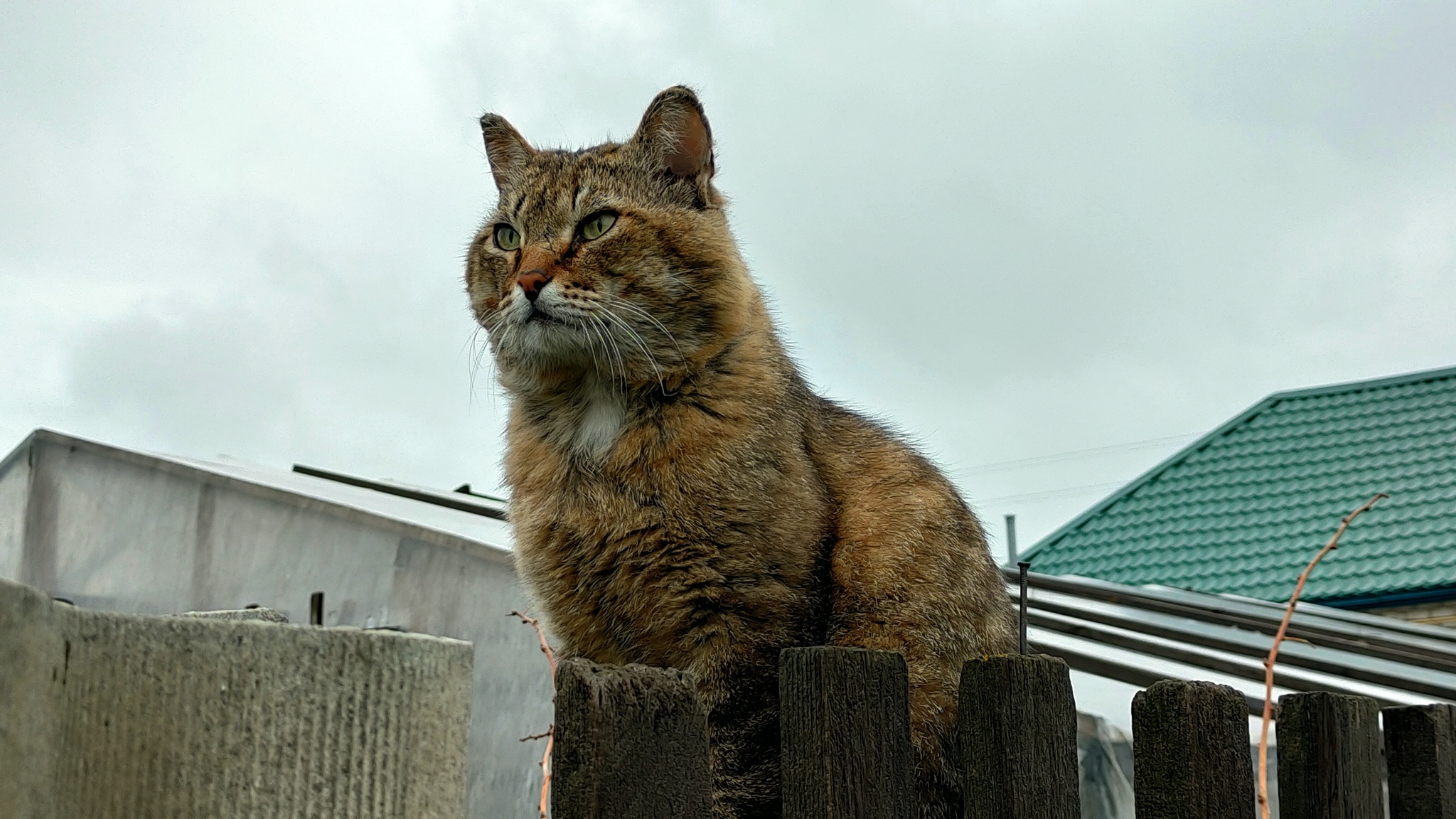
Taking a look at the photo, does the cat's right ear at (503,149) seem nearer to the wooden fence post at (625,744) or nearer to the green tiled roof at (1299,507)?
the wooden fence post at (625,744)

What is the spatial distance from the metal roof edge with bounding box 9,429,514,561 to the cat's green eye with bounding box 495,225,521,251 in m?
0.91

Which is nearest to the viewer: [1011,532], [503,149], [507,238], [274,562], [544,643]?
[544,643]

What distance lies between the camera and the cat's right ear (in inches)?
134

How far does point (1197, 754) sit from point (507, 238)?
204 centimetres

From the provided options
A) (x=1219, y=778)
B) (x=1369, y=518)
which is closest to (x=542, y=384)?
(x=1219, y=778)

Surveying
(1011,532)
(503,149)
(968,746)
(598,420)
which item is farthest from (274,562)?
(1011,532)

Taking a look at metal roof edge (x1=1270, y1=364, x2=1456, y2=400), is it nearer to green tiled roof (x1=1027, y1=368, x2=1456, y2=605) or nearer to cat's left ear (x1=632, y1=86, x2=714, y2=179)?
green tiled roof (x1=1027, y1=368, x2=1456, y2=605)

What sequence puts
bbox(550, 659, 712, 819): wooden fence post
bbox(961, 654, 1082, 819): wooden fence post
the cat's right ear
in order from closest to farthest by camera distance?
bbox(550, 659, 712, 819): wooden fence post
bbox(961, 654, 1082, 819): wooden fence post
the cat's right ear

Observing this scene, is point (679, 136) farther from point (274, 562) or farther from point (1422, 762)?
point (274, 562)

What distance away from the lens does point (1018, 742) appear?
6.00 feet

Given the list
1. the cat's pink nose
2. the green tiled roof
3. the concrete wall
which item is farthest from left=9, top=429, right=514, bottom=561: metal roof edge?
the green tiled roof

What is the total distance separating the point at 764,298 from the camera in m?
3.36

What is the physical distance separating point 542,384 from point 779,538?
76 centimetres

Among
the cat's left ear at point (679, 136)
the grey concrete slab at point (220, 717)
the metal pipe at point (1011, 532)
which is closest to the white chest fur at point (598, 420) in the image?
the cat's left ear at point (679, 136)
